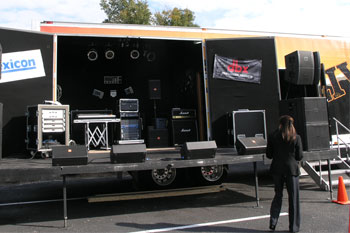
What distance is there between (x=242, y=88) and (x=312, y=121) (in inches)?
64.6

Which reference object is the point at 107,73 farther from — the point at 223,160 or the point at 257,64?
the point at 223,160

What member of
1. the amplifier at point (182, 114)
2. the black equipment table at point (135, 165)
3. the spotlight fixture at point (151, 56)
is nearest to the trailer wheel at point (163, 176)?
the black equipment table at point (135, 165)

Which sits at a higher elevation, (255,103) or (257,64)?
(257,64)

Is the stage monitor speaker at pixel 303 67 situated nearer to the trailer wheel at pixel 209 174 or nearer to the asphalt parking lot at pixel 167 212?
the asphalt parking lot at pixel 167 212

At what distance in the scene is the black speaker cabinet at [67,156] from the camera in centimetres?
404

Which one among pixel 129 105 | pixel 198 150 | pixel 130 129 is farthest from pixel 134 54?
pixel 198 150

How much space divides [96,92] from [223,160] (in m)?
6.00

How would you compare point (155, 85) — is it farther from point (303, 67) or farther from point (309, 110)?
point (309, 110)

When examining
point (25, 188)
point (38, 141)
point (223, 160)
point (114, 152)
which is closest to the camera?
point (114, 152)

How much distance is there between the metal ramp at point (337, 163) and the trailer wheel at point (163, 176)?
104 inches

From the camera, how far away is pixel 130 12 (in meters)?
24.7

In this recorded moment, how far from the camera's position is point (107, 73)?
31.5 feet

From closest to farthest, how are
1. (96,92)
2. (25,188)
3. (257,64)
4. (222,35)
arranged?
(257,64) < (25,188) < (222,35) < (96,92)

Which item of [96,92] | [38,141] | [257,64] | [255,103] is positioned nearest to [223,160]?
[255,103]
